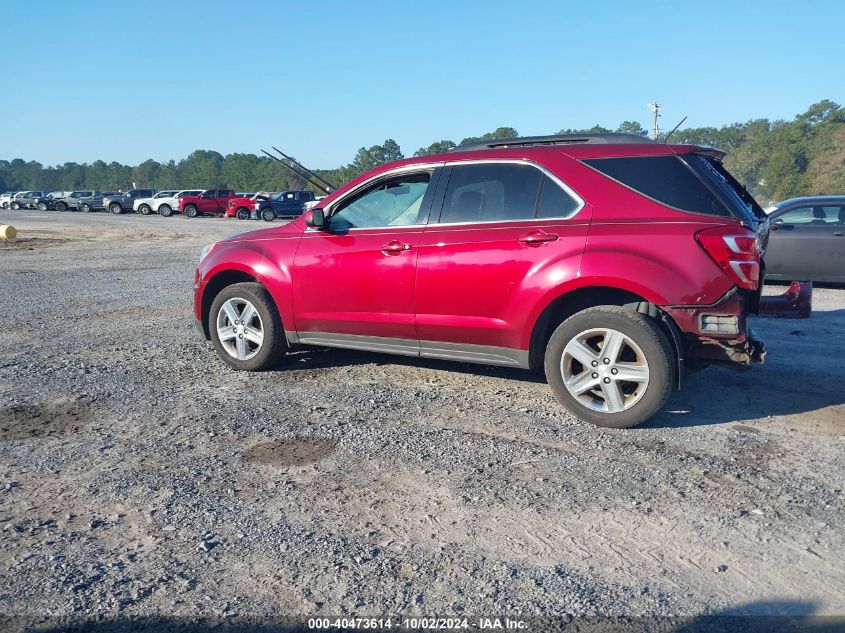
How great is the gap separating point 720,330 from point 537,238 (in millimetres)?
1366

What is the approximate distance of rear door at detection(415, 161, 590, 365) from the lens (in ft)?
16.9

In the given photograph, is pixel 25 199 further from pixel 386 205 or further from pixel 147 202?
pixel 386 205

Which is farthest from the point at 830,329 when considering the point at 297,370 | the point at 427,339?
the point at 297,370

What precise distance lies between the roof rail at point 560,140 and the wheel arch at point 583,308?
1.13m

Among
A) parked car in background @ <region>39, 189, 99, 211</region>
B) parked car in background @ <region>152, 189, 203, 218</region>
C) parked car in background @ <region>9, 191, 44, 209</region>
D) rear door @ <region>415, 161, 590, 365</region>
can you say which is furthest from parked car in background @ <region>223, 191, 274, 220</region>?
rear door @ <region>415, 161, 590, 365</region>

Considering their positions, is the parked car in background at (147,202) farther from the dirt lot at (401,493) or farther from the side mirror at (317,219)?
the side mirror at (317,219)

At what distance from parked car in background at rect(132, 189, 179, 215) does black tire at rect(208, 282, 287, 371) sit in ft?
148

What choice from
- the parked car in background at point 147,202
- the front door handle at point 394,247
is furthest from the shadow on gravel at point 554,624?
the parked car in background at point 147,202

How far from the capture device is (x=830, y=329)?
8336mm

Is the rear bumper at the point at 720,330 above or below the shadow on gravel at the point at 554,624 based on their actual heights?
above

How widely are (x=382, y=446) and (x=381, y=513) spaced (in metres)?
0.95

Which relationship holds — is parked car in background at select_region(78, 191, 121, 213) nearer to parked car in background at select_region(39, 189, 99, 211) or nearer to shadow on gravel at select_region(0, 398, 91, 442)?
parked car in background at select_region(39, 189, 99, 211)

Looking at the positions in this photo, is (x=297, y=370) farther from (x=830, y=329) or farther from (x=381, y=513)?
(x=830, y=329)

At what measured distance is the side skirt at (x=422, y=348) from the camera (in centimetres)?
543
